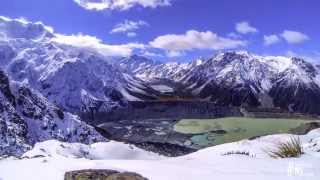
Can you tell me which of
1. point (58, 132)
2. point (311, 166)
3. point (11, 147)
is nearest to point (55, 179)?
point (311, 166)

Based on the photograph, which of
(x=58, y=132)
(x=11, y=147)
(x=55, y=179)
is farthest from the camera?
(x=58, y=132)

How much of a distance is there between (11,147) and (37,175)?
120m

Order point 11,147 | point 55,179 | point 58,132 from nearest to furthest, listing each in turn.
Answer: point 55,179 < point 11,147 < point 58,132

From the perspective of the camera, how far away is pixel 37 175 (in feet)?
38.8

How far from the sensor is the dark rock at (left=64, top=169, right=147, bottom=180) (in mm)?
10336

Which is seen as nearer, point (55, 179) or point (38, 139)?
point (55, 179)

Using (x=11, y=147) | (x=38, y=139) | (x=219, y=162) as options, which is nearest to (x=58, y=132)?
(x=38, y=139)

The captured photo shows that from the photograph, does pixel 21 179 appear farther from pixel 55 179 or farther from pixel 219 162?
pixel 219 162

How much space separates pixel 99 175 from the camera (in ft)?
35.4

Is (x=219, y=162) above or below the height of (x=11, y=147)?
above

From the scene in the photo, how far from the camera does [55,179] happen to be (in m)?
11.3

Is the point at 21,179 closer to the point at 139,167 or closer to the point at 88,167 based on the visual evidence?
the point at 88,167

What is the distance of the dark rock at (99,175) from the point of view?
10.3 metres

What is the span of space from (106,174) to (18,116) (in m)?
179
